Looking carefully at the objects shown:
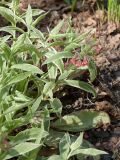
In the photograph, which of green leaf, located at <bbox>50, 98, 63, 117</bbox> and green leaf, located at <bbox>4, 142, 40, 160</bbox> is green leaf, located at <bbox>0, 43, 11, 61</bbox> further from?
green leaf, located at <bbox>4, 142, 40, 160</bbox>

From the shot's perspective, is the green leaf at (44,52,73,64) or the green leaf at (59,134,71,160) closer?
the green leaf at (59,134,71,160)

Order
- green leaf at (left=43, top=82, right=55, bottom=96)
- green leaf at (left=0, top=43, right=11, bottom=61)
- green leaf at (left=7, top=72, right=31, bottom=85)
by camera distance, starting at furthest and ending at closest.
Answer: green leaf at (left=43, top=82, right=55, bottom=96) → green leaf at (left=0, top=43, right=11, bottom=61) → green leaf at (left=7, top=72, right=31, bottom=85)

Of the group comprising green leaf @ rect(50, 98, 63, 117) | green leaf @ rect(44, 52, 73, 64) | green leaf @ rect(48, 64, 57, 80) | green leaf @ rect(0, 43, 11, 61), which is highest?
green leaf @ rect(0, 43, 11, 61)

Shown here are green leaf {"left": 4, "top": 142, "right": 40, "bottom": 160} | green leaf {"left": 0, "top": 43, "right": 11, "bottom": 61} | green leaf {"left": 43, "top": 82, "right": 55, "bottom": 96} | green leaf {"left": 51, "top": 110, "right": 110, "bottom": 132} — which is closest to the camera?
green leaf {"left": 4, "top": 142, "right": 40, "bottom": 160}

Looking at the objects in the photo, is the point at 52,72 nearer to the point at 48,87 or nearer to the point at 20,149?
the point at 48,87

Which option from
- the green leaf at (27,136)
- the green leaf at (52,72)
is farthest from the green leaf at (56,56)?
the green leaf at (27,136)

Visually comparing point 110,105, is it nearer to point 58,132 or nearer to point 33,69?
point 58,132

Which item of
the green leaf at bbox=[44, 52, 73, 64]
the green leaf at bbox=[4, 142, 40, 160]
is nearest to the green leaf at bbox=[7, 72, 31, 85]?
the green leaf at bbox=[44, 52, 73, 64]

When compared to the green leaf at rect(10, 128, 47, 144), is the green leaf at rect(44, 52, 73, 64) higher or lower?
higher

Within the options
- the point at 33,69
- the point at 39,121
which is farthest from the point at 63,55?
the point at 39,121
